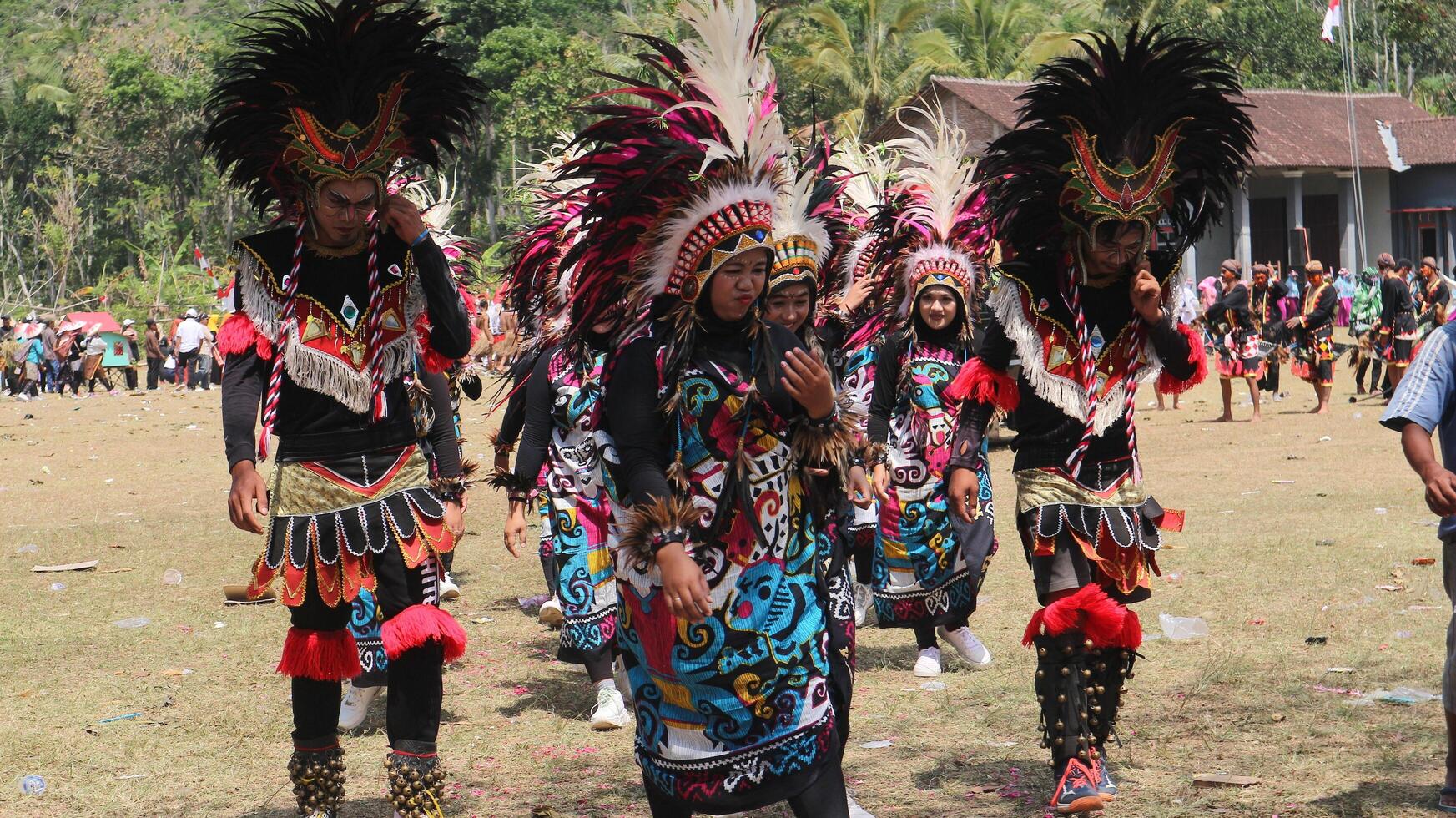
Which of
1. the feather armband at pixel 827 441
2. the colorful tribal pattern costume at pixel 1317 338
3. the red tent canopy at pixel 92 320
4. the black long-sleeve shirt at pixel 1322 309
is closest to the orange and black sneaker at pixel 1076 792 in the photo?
the feather armband at pixel 827 441

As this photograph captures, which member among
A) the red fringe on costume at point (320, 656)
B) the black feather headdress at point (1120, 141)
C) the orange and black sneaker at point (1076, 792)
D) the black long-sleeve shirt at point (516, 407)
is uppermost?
the black feather headdress at point (1120, 141)

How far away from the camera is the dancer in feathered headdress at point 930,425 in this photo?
7.52 m

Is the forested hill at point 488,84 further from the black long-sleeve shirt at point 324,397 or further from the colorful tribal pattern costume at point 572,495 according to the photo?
the black long-sleeve shirt at point 324,397

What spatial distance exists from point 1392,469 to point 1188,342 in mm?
9852

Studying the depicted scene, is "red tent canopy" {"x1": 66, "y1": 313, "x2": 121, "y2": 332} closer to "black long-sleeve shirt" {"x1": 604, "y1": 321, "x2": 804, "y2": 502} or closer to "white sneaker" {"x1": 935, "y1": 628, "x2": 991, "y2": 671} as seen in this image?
"white sneaker" {"x1": 935, "y1": 628, "x2": 991, "y2": 671}

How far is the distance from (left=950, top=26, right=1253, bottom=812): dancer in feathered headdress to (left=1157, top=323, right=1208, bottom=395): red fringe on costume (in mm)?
12

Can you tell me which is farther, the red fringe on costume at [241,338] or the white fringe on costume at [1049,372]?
the white fringe on costume at [1049,372]

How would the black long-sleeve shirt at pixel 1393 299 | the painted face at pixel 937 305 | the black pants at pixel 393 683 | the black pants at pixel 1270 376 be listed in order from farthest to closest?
the black pants at pixel 1270 376, the black long-sleeve shirt at pixel 1393 299, the painted face at pixel 937 305, the black pants at pixel 393 683

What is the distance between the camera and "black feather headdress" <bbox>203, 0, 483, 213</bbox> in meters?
4.90

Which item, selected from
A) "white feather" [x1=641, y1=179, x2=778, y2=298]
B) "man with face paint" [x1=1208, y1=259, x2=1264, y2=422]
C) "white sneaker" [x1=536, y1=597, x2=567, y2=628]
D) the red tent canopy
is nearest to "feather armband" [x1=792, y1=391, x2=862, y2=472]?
"white feather" [x1=641, y1=179, x2=778, y2=298]

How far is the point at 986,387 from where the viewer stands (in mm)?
5449

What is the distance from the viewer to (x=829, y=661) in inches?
164

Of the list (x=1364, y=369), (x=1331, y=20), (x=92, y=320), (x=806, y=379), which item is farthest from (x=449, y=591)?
(x=1331, y=20)

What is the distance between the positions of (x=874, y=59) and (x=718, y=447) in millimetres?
42322
